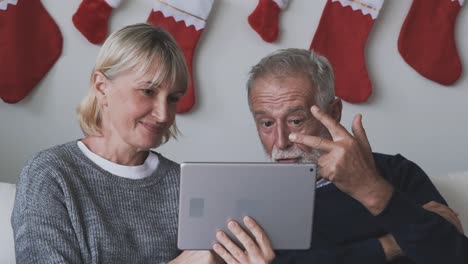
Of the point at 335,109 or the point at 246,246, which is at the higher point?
the point at 335,109

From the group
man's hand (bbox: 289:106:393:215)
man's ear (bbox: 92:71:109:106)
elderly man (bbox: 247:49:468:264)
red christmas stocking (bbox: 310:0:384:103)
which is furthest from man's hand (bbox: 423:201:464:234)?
red christmas stocking (bbox: 310:0:384:103)

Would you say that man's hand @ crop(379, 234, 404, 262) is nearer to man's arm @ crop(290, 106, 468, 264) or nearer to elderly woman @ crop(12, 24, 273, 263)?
man's arm @ crop(290, 106, 468, 264)

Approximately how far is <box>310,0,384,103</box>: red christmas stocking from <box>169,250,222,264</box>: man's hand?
1.17 metres

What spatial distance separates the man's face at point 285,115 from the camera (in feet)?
5.47

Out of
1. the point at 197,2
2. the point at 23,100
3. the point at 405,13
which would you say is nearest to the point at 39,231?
the point at 23,100

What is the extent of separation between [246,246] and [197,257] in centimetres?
13

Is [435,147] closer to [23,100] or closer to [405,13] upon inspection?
[405,13]

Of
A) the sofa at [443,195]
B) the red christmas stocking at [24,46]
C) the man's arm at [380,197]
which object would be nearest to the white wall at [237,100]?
the red christmas stocking at [24,46]

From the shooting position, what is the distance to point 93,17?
2.30 m

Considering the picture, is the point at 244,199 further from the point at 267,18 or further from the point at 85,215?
the point at 267,18

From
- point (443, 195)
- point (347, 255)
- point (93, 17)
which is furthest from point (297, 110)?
point (93, 17)

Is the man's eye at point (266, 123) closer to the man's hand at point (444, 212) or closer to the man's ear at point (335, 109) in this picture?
the man's ear at point (335, 109)

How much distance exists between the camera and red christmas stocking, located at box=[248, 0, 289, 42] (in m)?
2.40

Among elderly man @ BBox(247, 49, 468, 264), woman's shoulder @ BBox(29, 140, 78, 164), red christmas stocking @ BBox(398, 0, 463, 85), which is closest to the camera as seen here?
elderly man @ BBox(247, 49, 468, 264)
